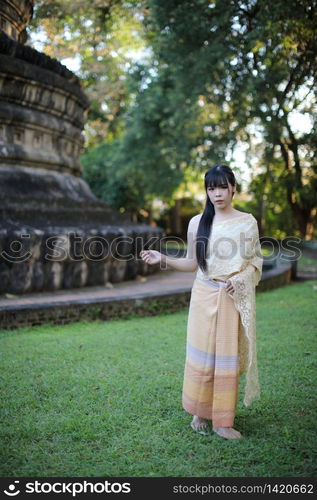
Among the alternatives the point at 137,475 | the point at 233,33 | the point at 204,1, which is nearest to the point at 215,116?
the point at 233,33

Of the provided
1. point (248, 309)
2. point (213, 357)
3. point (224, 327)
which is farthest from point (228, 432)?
point (248, 309)

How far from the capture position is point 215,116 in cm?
1305

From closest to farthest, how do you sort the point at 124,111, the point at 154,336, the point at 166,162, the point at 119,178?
the point at 154,336, the point at 166,162, the point at 119,178, the point at 124,111

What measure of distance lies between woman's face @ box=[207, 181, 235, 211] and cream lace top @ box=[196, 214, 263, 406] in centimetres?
11

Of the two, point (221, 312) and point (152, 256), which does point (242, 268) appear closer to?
point (221, 312)

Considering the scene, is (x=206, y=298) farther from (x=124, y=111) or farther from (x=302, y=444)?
(x=124, y=111)

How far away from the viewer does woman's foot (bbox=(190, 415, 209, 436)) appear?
277cm

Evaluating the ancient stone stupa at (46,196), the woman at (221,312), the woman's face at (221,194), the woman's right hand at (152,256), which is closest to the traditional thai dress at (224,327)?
the woman at (221,312)

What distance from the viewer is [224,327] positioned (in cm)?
271

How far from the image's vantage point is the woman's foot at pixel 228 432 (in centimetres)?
267

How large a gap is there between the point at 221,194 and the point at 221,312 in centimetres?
68

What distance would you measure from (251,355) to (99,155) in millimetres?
17508

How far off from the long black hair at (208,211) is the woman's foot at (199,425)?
0.88 m

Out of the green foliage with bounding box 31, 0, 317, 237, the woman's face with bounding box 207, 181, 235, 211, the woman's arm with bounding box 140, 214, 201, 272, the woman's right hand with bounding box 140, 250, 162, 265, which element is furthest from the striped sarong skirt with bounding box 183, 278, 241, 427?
the green foliage with bounding box 31, 0, 317, 237
